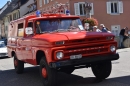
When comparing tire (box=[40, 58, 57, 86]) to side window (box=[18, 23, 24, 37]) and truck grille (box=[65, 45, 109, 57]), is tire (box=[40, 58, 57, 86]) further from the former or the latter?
side window (box=[18, 23, 24, 37])

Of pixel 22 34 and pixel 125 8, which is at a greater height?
pixel 125 8

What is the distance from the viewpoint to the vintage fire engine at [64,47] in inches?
283

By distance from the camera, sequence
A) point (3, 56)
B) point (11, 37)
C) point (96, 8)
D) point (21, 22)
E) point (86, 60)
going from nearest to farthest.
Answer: point (86, 60)
point (21, 22)
point (11, 37)
point (3, 56)
point (96, 8)

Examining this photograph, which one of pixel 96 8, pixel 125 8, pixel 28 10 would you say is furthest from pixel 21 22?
pixel 28 10

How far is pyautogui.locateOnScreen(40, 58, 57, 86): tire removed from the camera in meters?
7.38

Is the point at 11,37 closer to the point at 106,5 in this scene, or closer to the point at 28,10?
the point at 106,5

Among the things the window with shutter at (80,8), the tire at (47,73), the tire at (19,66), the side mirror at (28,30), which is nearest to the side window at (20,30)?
the tire at (19,66)

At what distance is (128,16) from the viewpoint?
35.2 metres

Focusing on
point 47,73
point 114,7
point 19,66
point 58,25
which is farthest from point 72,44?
point 114,7

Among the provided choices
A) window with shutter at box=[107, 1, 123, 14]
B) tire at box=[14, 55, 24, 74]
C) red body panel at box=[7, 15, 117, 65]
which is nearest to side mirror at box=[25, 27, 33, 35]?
red body panel at box=[7, 15, 117, 65]

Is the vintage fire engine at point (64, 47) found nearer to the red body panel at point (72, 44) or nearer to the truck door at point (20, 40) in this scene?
the red body panel at point (72, 44)

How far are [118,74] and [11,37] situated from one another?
16.0 feet

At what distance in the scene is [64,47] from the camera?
7191mm

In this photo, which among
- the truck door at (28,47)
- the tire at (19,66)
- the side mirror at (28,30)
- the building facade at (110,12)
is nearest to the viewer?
the side mirror at (28,30)
